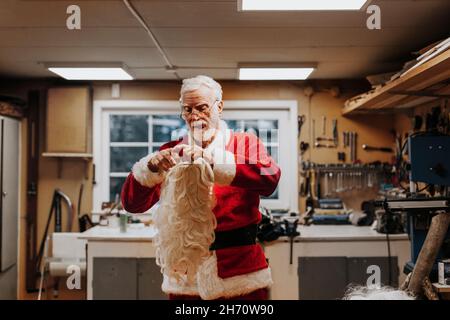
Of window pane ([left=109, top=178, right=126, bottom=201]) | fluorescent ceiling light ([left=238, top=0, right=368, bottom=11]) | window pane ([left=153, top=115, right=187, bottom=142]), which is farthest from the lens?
window pane ([left=109, top=178, right=126, bottom=201])

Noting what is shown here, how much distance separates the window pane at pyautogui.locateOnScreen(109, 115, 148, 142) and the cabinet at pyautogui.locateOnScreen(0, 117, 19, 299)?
615 millimetres

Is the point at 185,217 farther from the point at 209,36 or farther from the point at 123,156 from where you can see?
the point at 123,156

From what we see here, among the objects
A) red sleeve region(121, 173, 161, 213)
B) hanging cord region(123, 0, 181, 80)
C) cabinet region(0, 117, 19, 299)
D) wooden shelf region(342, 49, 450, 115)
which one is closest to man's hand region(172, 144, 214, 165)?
red sleeve region(121, 173, 161, 213)

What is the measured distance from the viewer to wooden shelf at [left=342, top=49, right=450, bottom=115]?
1.65 metres

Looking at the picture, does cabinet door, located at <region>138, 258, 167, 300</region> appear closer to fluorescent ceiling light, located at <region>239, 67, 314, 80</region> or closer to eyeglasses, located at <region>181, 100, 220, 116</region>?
fluorescent ceiling light, located at <region>239, 67, 314, 80</region>

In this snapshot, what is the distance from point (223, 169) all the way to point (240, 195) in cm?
13

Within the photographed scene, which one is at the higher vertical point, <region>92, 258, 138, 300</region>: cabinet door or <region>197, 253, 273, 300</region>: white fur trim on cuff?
<region>197, 253, 273, 300</region>: white fur trim on cuff

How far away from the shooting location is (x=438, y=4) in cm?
160

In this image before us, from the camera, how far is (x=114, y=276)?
8.11 ft

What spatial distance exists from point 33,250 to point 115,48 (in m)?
1.32

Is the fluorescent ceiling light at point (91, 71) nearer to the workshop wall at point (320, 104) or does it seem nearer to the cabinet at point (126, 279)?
the workshop wall at point (320, 104)

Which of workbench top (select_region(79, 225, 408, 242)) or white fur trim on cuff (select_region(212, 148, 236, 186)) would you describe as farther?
workbench top (select_region(79, 225, 408, 242))

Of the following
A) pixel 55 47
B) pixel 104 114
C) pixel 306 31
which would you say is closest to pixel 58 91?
pixel 104 114
